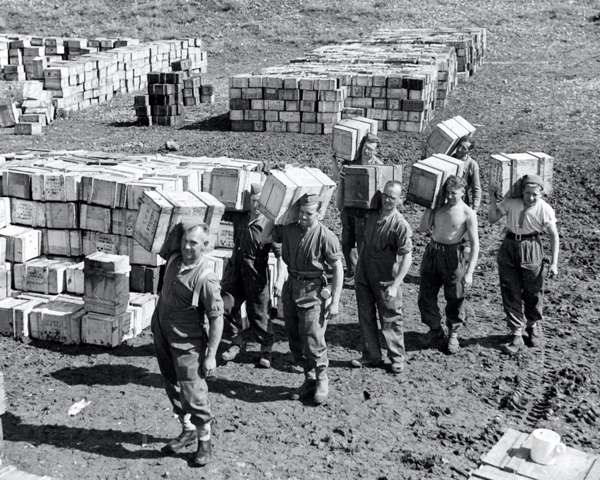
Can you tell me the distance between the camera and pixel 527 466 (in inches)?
211

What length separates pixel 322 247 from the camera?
813cm

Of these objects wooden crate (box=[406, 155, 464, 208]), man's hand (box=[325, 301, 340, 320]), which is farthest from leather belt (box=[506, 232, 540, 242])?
man's hand (box=[325, 301, 340, 320])

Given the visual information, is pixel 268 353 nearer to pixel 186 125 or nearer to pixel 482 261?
pixel 482 261

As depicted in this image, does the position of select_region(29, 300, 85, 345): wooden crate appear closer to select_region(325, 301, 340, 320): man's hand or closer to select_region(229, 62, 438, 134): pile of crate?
select_region(325, 301, 340, 320): man's hand

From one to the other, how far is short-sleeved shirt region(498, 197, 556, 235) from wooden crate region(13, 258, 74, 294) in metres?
5.17

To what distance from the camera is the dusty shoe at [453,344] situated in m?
9.60

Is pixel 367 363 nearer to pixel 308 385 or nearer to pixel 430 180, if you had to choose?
pixel 308 385

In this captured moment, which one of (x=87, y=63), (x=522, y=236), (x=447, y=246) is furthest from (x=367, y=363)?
(x=87, y=63)

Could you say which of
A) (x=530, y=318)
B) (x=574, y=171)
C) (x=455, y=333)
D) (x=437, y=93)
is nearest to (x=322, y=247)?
(x=455, y=333)

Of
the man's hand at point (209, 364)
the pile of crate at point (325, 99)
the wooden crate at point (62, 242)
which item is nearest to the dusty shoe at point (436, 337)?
the man's hand at point (209, 364)

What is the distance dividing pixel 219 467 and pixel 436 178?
12.8ft

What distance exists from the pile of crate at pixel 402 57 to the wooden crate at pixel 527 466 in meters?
17.9

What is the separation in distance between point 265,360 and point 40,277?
9.84 ft

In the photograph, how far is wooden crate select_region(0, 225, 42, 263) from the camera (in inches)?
400
